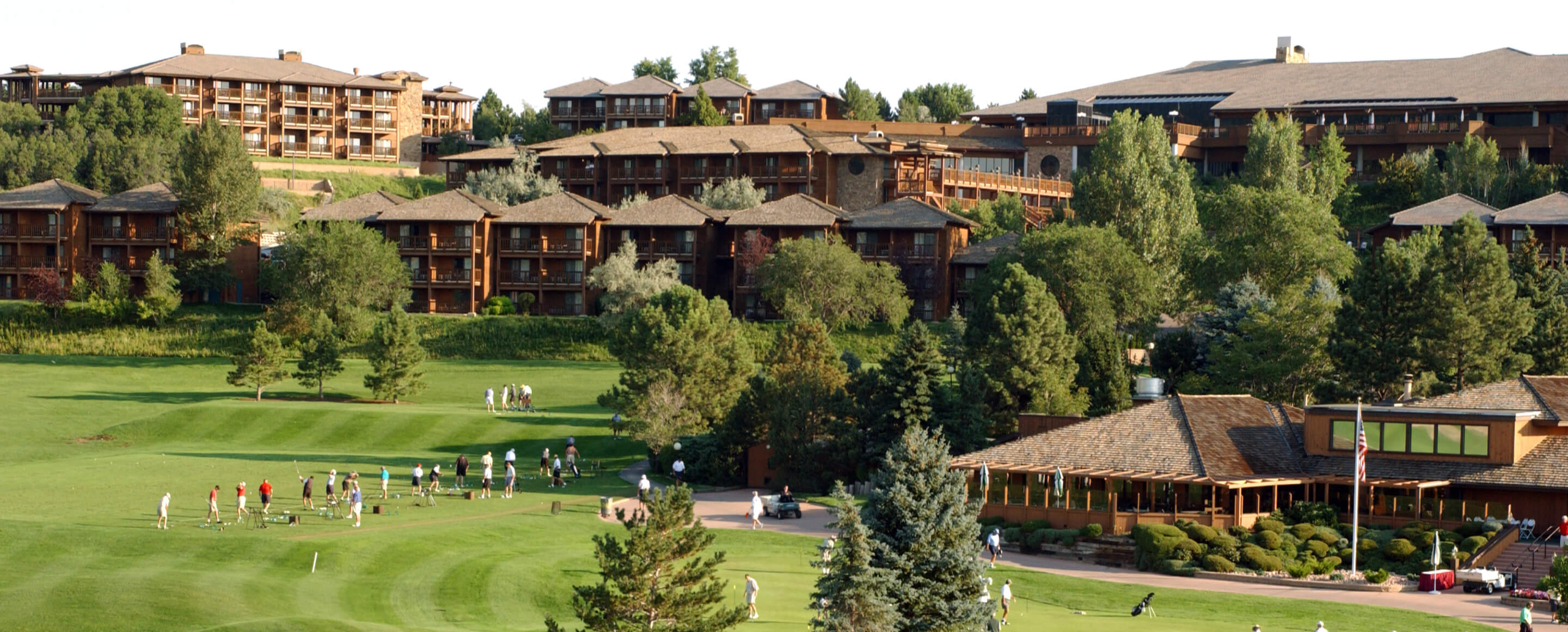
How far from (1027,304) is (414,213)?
181 feet

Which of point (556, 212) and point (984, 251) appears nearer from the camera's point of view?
point (984, 251)

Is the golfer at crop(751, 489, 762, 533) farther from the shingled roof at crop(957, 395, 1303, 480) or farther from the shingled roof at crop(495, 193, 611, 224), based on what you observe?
the shingled roof at crop(495, 193, 611, 224)

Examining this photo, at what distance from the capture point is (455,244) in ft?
411

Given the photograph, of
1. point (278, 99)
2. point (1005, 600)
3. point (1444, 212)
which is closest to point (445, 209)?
point (278, 99)

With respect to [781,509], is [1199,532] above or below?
above

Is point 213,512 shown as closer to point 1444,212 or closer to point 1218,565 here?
point 1218,565

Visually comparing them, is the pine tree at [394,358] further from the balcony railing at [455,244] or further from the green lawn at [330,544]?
the balcony railing at [455,244]

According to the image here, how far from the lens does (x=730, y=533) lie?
6494 centimetres

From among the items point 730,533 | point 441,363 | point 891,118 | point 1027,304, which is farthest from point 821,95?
point 730,533

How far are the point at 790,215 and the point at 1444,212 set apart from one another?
40611 mm

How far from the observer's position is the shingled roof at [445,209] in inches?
4919

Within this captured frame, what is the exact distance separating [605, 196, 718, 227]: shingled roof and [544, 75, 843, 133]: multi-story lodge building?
34.7 meters

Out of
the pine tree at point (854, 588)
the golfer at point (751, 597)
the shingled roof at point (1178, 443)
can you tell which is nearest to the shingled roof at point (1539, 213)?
the shingled roof at point (1178, 443)

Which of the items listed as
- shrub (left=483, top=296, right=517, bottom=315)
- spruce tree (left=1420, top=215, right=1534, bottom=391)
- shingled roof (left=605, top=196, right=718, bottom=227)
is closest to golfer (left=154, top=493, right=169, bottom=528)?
spruce tree (left=1420, top=215, right=1534, bottom=391)
